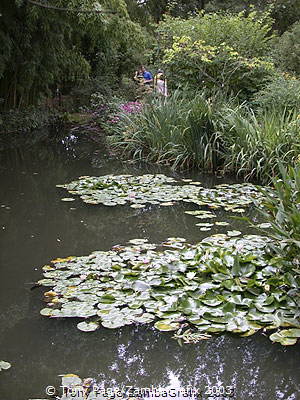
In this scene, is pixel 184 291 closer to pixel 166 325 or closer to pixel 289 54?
pixel 166 325

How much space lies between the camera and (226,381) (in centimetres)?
228

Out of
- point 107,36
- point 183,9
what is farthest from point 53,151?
point 183,9

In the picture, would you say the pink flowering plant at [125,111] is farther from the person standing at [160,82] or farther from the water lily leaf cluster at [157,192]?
the water lily leaf cluster at [157,192]

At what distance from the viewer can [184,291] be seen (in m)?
2.85

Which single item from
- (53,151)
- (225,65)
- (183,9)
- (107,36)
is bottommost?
(53,151)

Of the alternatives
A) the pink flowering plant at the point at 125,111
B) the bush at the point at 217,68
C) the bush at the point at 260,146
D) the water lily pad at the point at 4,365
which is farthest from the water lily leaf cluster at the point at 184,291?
the bush at the point at 217,68

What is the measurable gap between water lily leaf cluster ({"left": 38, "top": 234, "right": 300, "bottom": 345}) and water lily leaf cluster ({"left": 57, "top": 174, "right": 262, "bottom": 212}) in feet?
5.00

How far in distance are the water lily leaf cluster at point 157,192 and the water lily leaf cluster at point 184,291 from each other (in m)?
1.52

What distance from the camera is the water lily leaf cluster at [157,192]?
16.4 feet

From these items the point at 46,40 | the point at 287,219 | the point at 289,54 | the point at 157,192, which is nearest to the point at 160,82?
the point at 46,40

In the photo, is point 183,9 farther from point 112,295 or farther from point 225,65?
point 112,295

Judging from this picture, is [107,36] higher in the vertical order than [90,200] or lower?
higher

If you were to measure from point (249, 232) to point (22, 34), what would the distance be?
7.05 metres

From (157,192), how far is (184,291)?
104 inches
